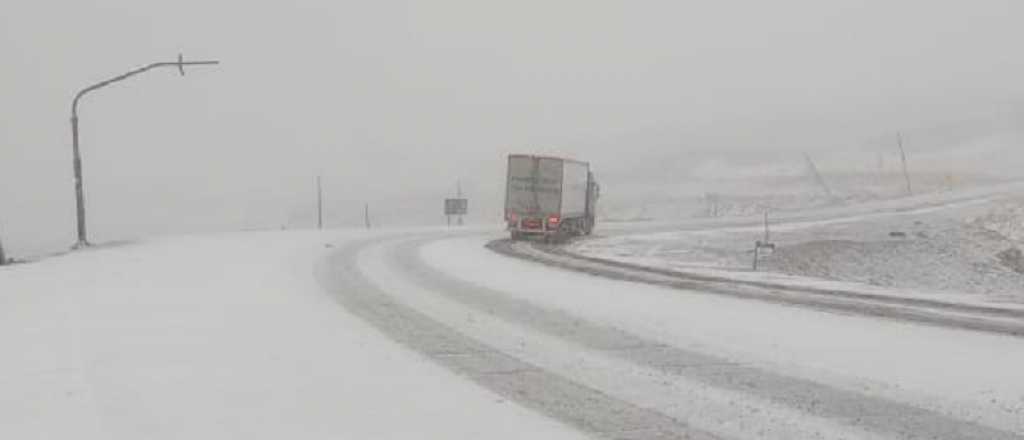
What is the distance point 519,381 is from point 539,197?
29113mm

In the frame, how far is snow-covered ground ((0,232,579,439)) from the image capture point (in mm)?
8141

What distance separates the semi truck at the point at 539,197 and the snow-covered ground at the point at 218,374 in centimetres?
2059

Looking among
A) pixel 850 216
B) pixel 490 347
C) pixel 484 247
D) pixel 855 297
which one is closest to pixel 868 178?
pixel 850 216

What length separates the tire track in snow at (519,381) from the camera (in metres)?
8.14

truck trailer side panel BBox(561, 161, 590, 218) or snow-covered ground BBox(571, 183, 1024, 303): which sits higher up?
truck trailer side panel BBox(561, 161, 590, 218)

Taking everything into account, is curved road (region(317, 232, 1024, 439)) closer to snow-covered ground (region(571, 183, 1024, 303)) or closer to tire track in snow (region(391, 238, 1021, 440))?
tire track in snow (region(391, 238, 1021, 440))

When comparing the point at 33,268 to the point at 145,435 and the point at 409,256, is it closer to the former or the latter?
the point at 409,256

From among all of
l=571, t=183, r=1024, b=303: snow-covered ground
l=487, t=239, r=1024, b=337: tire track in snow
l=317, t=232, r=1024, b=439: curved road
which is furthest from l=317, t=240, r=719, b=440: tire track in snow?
l=571, t=183, r=1024, b=303: snow-covered ground

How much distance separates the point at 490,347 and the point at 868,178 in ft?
296

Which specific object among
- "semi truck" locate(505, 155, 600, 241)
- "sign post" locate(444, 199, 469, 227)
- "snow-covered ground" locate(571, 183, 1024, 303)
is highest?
"semi truck" locate(505, 155, 600, 241)

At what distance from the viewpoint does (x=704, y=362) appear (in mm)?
11070

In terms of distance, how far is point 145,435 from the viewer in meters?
7.80

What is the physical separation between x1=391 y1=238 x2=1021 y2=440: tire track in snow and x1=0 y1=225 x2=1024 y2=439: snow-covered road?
0.03m

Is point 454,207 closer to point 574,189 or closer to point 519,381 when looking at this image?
point 574,189
